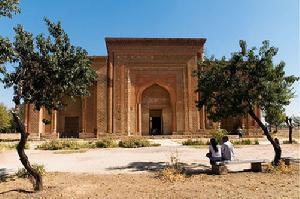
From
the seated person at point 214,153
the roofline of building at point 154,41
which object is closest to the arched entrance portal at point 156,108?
the roofline of building at point 154,41

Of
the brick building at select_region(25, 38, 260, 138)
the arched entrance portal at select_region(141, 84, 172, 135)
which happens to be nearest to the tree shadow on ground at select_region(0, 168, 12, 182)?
the brick building at select_region(25, 38, 260, 138)

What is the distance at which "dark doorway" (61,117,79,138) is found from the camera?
101 feet

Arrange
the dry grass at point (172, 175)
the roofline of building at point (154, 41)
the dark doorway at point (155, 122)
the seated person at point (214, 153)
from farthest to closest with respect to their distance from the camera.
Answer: the dark doorway at point (155, 122), the roofline of building at point (154, 41), the seated person at point (214, 153), the dry grass at point (172, 175)

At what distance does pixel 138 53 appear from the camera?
30.7 meters

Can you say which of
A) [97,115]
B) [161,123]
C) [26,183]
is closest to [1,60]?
[26,183]

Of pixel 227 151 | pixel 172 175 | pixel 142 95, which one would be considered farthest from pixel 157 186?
pixel 142 95

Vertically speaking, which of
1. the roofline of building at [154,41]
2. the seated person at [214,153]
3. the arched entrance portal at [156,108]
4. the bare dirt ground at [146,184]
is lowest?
the bare dirt ground at [146,184]

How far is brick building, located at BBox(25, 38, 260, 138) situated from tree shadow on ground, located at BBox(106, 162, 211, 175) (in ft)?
61.1

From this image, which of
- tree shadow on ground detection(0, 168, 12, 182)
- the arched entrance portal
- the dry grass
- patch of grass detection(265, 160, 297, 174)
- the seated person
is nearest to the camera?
the dry grass

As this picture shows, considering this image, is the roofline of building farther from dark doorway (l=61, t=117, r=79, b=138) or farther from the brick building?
dark doorway (l=61, t=117, r=79, b=138)

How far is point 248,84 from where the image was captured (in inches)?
392

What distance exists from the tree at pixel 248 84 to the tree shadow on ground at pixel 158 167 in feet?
6.46

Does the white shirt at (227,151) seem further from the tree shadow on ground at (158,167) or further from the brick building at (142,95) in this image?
the brick building at (142,95)

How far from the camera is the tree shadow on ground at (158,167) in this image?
916 cm
